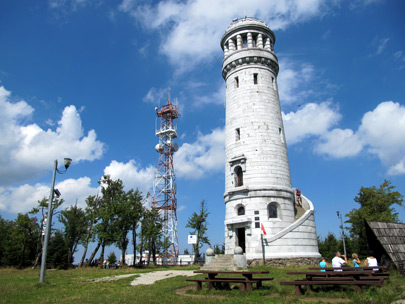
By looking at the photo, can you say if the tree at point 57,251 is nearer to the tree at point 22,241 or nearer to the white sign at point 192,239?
the tree at point 22,241

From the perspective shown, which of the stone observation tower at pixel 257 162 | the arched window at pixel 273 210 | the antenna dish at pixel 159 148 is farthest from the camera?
the antenna dish at pixel 159 148

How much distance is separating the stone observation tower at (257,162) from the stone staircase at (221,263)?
178cm

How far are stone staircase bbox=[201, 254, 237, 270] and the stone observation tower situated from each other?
178 cm

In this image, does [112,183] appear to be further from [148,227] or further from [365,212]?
[365,212]

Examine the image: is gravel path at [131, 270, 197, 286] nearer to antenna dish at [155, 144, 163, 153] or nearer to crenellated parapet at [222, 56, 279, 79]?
crenellated parapet at [222, 56, 279, 79]

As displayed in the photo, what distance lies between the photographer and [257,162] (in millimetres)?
24281

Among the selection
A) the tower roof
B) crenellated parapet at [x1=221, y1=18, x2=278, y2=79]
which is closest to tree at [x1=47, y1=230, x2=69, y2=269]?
crenellated parapet at [x1=221, y1=18, x2=278, y2=79]

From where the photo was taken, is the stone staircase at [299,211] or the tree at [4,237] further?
the tree at [4,237]

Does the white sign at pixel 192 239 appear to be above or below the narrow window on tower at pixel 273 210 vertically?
below

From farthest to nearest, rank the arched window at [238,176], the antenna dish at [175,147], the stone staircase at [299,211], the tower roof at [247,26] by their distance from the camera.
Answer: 1. the antenna dish at [175,147]
2. the tower roof at [247,26]
3. the arched window at [238,176]
4. the stone staircase at [299,211]

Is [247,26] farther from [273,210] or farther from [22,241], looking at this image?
[22,241]

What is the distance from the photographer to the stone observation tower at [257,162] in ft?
73.0

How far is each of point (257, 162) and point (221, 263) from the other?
8.26 meters

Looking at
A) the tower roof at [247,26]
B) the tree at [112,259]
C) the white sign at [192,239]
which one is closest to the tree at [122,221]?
the white sign at [192,239]
